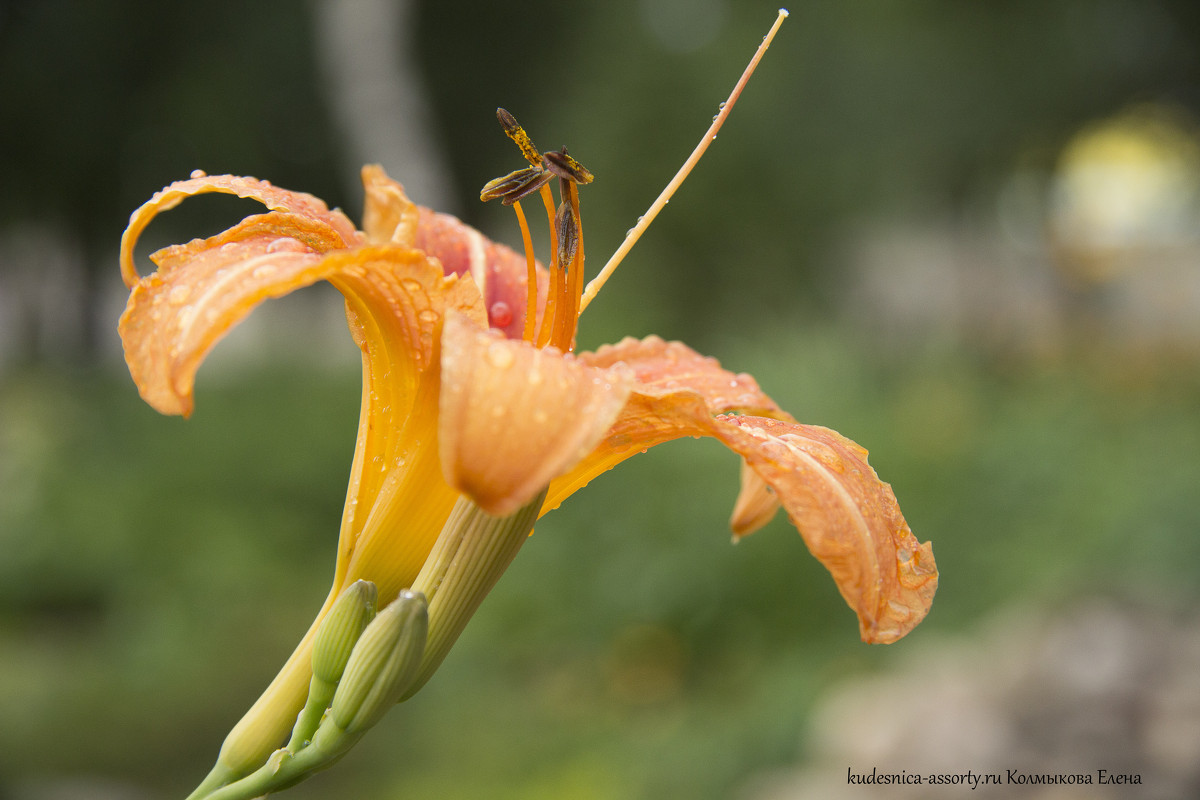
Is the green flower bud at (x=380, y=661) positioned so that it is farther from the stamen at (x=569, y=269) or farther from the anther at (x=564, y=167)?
the anther at (x=564, y=167)

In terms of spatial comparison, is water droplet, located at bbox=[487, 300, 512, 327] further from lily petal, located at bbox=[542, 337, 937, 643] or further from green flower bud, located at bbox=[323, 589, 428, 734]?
green flower bud, located at bbox=[323, 589, 428, 734]

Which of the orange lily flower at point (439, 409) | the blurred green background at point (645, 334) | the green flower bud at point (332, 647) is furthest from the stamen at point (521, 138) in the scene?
the blurred green background at point (645, 334)

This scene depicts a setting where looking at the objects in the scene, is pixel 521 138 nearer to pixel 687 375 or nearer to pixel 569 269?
pixel 569 269

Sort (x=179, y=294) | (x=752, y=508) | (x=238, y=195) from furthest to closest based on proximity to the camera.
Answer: (x=752, y=508)
(x=238, y=195)
(x=179, y=294)

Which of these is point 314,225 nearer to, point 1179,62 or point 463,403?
point 463,403

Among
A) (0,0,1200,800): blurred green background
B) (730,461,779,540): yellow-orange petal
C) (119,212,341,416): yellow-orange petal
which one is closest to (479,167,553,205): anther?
(119,212,341,416): yellow-orange petal

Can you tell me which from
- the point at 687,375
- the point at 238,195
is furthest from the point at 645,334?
the point at 238,195
